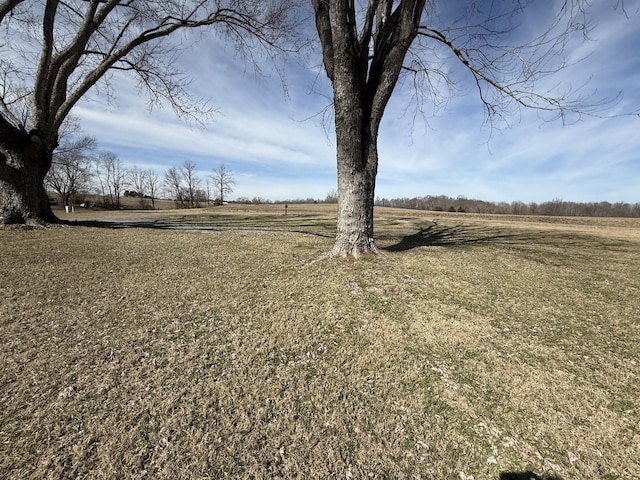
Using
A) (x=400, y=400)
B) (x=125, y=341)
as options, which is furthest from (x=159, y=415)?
(x=400, y=400)

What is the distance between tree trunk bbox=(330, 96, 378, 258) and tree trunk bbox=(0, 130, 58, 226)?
9.84 m

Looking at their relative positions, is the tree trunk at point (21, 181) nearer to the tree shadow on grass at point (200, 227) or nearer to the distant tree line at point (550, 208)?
the tree shadow on grass at point (200, 227)

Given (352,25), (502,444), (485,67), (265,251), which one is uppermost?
(352,25)

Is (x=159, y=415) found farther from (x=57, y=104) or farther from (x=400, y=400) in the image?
(x=57, y=104)

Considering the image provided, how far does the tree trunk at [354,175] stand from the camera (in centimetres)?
472

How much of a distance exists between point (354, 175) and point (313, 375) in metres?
3.40

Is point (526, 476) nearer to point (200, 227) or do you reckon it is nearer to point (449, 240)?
point (449, 240)

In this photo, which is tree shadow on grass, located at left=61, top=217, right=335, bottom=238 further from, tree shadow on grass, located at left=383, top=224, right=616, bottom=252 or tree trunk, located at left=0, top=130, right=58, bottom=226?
tree shadow on grass, located at left=383, top=224, right=616, bottom=252

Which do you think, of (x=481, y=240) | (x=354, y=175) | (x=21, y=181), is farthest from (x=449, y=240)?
(x=21, y=181)

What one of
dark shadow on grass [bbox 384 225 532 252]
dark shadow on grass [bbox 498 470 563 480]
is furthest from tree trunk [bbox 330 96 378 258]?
dark shadow on grass [bbox 498 470 563 480]

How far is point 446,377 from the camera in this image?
8.38ft

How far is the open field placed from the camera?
1830mm

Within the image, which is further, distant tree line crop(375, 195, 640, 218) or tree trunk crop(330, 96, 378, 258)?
distant tree line crop(375, 195, 640, 218)

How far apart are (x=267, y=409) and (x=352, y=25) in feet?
19.3
